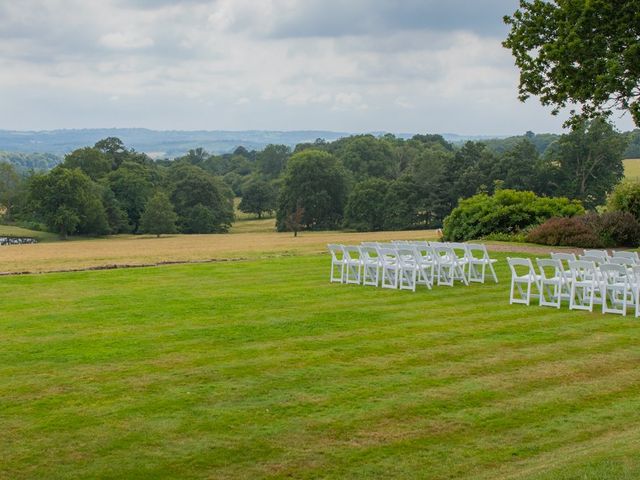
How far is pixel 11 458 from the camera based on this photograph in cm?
762

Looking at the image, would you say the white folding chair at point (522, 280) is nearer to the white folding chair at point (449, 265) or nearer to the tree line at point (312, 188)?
the white folding chair at point (449, 265)

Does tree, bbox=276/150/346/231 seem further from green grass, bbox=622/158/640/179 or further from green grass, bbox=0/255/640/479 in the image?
green grass, bbox=0/255/640/479

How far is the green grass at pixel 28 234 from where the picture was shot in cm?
8888

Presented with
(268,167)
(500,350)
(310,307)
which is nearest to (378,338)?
(500,350)

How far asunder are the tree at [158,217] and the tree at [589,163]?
138 ft

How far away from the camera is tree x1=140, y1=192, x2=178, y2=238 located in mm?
90562

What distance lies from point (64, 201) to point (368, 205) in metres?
33.7

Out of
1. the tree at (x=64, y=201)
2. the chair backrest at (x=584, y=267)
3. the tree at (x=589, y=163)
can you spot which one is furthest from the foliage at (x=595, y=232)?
the tree at (x=64, y=201)

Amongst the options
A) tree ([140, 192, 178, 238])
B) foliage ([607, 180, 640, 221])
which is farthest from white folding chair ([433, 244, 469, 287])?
tree ([140, 192, 178, 238])

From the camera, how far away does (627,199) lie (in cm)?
3153

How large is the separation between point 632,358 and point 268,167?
146 meters

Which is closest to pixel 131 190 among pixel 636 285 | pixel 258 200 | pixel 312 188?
pixel 312 188

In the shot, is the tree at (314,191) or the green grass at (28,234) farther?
the tree at (314,191)

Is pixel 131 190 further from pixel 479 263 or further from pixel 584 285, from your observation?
pixel 584 285
